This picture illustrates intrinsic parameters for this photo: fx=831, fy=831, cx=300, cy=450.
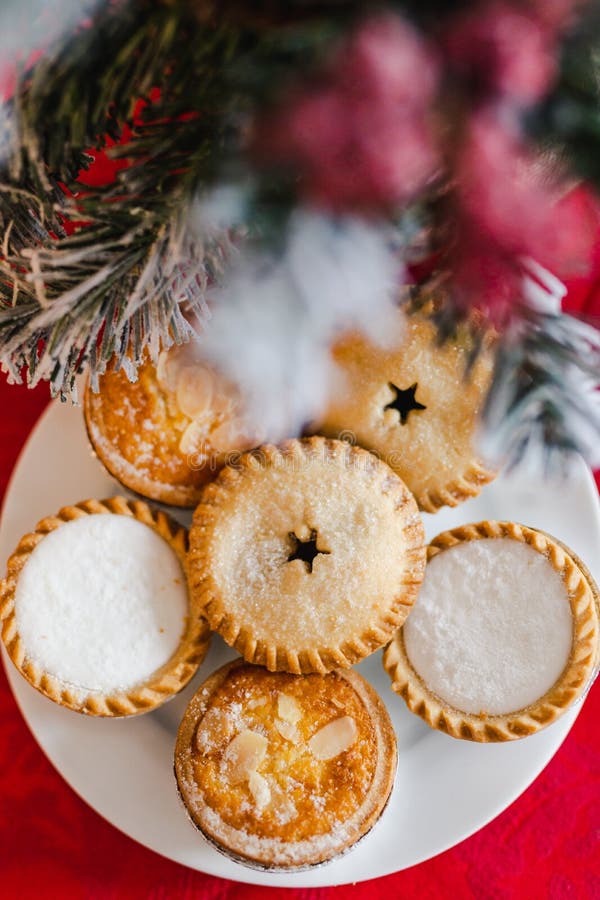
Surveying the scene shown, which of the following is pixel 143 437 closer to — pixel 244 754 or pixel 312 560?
pixel 312 560

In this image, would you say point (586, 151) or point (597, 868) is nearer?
point (586, 151)

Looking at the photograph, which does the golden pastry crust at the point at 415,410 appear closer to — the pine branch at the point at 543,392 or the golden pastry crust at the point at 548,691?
the golden pastry crust at the point at 548,691

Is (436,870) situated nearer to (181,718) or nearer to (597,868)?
(597,868)

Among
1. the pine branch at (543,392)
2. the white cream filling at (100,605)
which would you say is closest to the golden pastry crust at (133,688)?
the white cream filling at (100,605)

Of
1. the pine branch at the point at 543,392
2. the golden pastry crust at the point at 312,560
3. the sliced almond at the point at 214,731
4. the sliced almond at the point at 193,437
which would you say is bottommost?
the sliced almond at the point at 214,731

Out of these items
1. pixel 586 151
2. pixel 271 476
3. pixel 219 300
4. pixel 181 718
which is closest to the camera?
pixel 586 151

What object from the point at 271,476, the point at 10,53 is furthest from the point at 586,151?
the point at 271,476

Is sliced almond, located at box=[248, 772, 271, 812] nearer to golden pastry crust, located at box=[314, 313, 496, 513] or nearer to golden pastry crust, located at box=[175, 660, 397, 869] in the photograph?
golden pastry crust, located at box=[175, 660, 397, 869]
